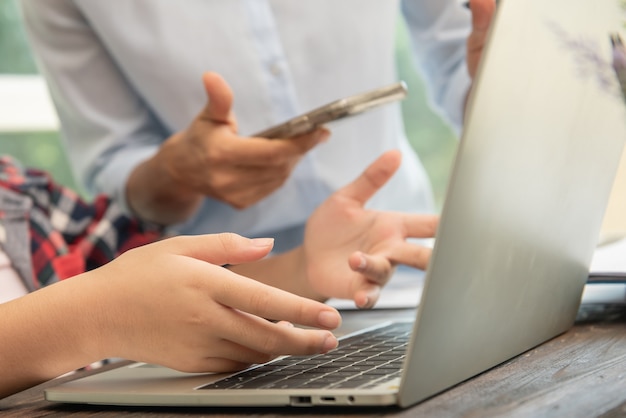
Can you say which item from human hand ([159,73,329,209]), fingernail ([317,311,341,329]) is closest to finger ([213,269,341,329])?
fingernail ([317,311,341,329])

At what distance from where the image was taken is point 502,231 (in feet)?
1.34

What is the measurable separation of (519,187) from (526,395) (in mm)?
108

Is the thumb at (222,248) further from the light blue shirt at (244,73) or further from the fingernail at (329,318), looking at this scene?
the light blue shirt at (244,73)

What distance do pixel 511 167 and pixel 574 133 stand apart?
9 cm

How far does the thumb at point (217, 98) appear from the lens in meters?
0.86

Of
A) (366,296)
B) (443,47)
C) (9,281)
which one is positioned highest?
(443,47)

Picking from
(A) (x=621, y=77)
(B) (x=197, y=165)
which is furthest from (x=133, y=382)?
(B) (x=197, y=165)

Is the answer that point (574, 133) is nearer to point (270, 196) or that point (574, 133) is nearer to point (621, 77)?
point (621, 77)

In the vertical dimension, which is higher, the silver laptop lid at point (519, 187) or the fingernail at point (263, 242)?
the silver laptop lid at point (519, 187)

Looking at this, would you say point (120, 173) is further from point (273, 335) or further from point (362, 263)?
point (273, 335)

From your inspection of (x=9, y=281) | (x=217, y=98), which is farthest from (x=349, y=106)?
(x=9, y=281)

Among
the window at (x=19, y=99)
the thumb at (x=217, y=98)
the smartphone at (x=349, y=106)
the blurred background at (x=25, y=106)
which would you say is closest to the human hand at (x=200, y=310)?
the smartphone at (x=349, y=106)

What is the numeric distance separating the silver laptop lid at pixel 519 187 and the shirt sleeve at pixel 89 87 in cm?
82

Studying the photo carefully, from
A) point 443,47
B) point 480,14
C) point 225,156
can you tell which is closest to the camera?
point 480,14
